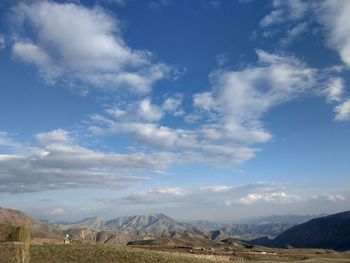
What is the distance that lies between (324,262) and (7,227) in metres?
90.0

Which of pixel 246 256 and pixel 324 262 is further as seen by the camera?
pixel 246 256

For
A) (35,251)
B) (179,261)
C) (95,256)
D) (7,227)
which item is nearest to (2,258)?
(35,251)

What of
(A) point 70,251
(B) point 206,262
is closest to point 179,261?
(B) point 206,262

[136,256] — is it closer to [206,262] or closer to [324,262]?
[206,262]

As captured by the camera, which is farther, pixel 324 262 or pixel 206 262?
pixel 324 262

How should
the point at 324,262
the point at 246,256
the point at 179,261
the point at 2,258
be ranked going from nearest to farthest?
the point at 2,258
the point at 179,261
the point at 324,262
the point at 246,256

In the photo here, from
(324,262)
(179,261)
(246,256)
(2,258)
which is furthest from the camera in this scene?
(246,256)

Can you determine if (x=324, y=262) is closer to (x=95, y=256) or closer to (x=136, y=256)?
(x=136, y=256)

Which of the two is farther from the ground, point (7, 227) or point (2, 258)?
point (7, 227)

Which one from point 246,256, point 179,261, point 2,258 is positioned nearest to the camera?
point 2,258

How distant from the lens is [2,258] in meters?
67.7

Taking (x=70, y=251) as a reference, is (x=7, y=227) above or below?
above

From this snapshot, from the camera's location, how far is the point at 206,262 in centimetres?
7425

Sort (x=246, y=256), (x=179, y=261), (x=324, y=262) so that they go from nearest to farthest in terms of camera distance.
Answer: (x=179, y=261)
(x=324, y=262)
(x=246, y=256)
